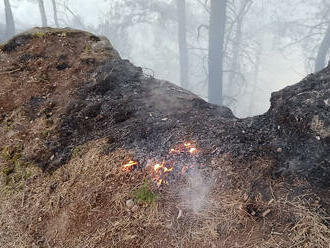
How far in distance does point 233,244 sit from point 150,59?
3203cm

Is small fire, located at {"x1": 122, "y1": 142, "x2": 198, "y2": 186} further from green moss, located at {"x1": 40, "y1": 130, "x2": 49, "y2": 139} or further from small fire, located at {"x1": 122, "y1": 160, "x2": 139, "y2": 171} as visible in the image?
green moss, located at {"x1": 40, "y1": 130, "x2": 49, "y2": 139}

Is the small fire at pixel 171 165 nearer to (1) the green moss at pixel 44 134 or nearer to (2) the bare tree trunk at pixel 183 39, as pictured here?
(1) the green moss at pixel 44 134

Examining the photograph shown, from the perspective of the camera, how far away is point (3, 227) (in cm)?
282

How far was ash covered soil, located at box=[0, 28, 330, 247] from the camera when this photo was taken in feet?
7.84

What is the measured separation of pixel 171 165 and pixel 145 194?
0.33 m

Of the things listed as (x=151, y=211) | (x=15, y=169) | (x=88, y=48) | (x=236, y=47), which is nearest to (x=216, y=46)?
(x=236, y=47)

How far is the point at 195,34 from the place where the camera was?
105ft

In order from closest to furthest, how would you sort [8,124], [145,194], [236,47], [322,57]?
[145,194] → [8,124] → [322,57] → [236,47]

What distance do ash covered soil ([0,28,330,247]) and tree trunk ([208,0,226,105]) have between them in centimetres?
1472

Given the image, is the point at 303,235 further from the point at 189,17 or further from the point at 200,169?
the point at 189,17

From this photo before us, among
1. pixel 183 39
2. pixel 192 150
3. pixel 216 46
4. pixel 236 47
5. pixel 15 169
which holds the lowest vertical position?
pixel 236 47

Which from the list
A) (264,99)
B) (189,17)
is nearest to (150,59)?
(189,17)

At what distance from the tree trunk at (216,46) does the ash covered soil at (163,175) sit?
580 inches

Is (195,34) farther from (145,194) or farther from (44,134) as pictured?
(145,194)
